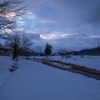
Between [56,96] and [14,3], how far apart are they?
826 cm

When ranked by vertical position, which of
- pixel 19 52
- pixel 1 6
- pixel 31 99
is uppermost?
pixel 1 6


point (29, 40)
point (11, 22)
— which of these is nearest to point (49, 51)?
point (29, 40)

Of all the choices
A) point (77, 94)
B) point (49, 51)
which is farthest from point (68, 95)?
point (49, 51)

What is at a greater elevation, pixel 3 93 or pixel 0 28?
pixel 0 28

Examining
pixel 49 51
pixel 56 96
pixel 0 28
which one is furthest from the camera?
pixel 49 51

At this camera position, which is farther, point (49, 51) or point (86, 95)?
point (49, 51)

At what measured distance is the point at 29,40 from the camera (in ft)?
91.7

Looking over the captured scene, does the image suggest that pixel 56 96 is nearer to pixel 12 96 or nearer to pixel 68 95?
pixel 68 95

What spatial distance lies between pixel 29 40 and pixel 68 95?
2469 centimetres

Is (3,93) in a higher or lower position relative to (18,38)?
lower

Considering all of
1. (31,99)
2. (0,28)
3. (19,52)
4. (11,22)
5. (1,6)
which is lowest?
(31,99)

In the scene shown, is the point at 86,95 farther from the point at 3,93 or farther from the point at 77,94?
the point at 3,93

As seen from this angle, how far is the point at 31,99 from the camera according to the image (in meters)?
4.19

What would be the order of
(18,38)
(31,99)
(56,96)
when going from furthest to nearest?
1. (18,38)
2. (56,96)
3. (31,99)
